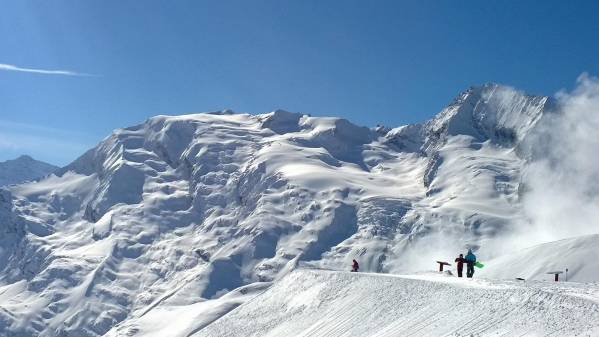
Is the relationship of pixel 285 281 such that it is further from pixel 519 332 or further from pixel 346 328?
pixel 519 332

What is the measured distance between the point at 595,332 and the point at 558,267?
231 ft

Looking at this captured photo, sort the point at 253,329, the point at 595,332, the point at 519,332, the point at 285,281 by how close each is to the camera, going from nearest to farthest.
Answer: the point at 595,332
the point at 519,332
the point at 253,329
the point at 285,281

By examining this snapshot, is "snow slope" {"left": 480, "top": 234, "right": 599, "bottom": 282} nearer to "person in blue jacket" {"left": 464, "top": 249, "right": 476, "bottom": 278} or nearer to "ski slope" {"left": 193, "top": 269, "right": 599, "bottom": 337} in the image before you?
"person in blue jacket" {"left": 464, "top": 249, "right": 476, "bottom": 278}

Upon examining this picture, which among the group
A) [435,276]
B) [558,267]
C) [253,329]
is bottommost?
[253,329]

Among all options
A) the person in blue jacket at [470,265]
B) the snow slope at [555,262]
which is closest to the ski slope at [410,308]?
the person in blue jacket at [470,265]

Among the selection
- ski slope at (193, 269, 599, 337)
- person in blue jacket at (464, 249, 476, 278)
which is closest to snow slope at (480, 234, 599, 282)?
person in blue jacket at (464, 249, 476, 278)

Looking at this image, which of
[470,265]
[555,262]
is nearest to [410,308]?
[470,265]

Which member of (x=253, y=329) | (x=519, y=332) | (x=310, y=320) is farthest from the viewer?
(x=253, y=329)

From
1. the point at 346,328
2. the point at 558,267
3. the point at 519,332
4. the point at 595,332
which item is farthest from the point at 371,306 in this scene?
the point at 558,267

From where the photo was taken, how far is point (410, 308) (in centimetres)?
5453

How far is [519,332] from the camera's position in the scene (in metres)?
42.2

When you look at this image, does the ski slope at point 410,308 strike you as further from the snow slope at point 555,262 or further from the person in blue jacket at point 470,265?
the snow slope at point 555,262

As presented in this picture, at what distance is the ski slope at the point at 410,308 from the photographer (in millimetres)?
43344

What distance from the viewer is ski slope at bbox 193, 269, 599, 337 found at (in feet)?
142
